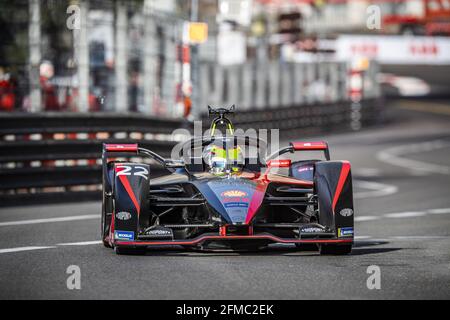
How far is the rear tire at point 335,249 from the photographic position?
10.4 m

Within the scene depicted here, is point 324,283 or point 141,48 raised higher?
point 141,48

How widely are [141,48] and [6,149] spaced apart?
4.02 m

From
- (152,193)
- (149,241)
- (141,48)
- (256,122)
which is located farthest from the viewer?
(256,122)

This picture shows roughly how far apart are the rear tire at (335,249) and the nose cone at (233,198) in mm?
865

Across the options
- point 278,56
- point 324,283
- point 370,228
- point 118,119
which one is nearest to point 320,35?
point 278,56

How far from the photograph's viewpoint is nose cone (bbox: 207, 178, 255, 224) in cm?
999

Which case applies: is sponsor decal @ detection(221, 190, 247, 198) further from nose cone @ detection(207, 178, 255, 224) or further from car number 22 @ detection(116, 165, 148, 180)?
car number 22 @ detection(116, 165, 148, 180)

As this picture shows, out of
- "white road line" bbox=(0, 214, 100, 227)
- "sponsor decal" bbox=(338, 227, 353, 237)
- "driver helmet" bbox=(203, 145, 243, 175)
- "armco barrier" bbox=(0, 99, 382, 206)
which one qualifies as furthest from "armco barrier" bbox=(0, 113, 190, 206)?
"sponsor decal" bbox=(338, 227, 353, 237)

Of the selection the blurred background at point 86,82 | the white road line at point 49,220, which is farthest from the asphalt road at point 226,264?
the blurred background at point 86,82

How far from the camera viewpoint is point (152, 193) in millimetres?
10797

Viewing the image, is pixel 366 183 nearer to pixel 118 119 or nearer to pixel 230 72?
pixel 118 119

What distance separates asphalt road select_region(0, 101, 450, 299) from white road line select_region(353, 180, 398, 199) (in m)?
1.79

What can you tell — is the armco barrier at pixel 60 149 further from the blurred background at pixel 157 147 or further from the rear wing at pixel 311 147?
the rear wing at pixel 311 147

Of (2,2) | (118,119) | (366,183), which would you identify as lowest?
(366,183)
